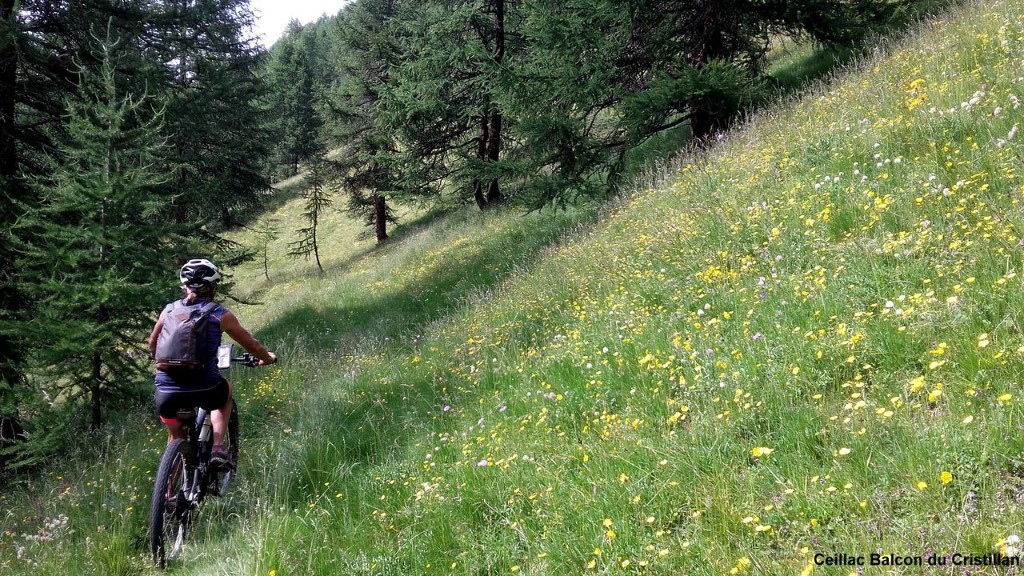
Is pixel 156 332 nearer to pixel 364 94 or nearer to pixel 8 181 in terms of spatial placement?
pixel 8 181

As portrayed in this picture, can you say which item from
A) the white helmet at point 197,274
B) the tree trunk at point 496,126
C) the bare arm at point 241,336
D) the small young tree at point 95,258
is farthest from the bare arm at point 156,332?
the tree trunk at point 496,126

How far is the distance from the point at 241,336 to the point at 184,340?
44cm

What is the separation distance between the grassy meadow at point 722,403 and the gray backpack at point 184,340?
118 centimetres

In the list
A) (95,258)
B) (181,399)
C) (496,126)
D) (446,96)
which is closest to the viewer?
(181,399)


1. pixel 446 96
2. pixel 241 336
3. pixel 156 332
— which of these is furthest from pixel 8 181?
pixel 446 96

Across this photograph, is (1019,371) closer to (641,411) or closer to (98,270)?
(641,411)

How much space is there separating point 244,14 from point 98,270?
14.7 metres

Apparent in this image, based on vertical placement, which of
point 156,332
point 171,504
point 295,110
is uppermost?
point 295,110

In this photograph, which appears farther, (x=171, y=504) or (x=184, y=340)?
(x=184, y=340)

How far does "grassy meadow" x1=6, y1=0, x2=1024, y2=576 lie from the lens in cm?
221

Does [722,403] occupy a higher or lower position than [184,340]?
lower

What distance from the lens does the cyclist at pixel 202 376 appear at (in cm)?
447

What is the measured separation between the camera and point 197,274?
15.0 feet

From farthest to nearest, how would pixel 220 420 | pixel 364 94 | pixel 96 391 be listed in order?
1. pixel 364 94
2. pixel 96 391
3. pixel 220 420
